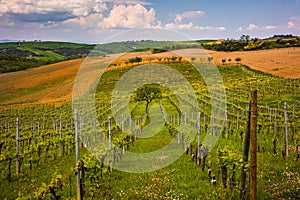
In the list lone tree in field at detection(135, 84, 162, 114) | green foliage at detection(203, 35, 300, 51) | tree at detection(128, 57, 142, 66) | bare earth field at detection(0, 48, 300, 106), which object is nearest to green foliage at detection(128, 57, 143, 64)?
tree at detection(128, 57, 142, 66)

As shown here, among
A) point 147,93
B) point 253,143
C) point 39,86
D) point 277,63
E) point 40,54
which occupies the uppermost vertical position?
point 40,54

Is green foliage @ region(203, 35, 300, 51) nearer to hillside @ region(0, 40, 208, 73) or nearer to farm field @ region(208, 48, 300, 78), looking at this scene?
hillside @ region(0, 40, 208, 73)

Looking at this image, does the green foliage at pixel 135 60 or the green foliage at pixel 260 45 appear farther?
the green foliage at pixel 260 45

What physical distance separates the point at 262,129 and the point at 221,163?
16.2 metres

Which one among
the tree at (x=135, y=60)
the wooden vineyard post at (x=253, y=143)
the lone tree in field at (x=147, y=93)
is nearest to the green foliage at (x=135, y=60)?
the tree at (x=135, y=60)

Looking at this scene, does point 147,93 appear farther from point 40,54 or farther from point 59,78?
point 40,54

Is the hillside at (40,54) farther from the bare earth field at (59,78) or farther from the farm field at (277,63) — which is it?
the farm field at (277,63)

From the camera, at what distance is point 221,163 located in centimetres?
851

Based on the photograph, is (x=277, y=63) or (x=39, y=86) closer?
(x=277, y=63)

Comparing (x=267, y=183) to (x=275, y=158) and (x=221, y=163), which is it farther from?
(x=275, y=158)

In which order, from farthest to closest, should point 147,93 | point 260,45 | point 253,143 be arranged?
point 260,45 < point 147,93 < point 253,143

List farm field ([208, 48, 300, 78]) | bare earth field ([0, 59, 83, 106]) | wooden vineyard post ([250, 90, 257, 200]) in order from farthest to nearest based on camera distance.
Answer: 1. bare earth field ([0, 59, 83, 106])
2. farm field ([208, 48, 300, 78])
3. wooden vineyard post ([250, 90, 257, 200])

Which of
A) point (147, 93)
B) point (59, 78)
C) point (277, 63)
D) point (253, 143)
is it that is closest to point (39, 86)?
point (59, 78)

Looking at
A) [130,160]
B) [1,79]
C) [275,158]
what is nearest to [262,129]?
[275,158]
